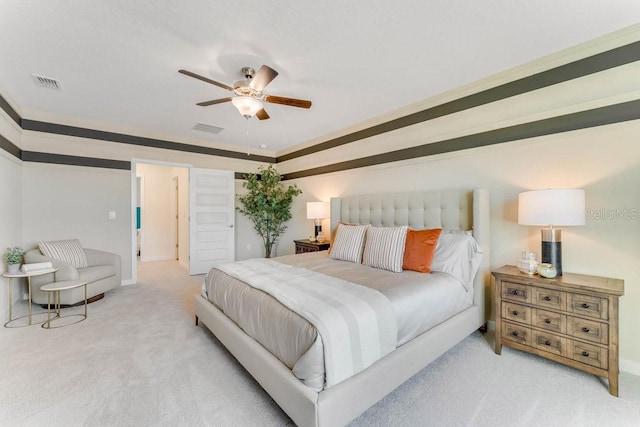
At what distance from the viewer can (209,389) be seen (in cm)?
194

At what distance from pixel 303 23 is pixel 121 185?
4233 millimetres

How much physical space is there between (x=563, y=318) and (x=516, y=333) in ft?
1.24

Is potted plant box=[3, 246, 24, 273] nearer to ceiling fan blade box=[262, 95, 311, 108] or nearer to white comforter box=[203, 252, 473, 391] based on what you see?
white comforter box=[203, 252, 473, 391]

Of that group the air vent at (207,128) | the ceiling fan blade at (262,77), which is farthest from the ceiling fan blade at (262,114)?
the air vent at (207,128)

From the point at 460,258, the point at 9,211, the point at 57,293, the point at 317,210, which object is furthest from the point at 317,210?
the point at 9,211

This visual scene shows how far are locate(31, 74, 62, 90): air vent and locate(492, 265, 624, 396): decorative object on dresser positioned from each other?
16.5ft

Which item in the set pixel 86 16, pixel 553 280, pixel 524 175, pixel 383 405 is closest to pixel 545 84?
pixel 524 175

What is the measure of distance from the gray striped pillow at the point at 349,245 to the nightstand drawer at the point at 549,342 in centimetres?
168

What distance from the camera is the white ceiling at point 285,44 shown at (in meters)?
1.92

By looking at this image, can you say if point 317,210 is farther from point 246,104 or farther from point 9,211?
point 9,211

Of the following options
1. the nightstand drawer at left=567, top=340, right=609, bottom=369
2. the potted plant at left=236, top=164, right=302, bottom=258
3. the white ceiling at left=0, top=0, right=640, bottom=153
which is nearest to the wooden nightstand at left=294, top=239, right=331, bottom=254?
the potted plant at left=236, top=164, right=302, bottom=258

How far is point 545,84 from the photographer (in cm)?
252

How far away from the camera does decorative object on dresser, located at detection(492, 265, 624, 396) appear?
1.92 metres

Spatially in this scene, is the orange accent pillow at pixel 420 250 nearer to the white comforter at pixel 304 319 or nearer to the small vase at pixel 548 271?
the white comforter at pixel 304 319
